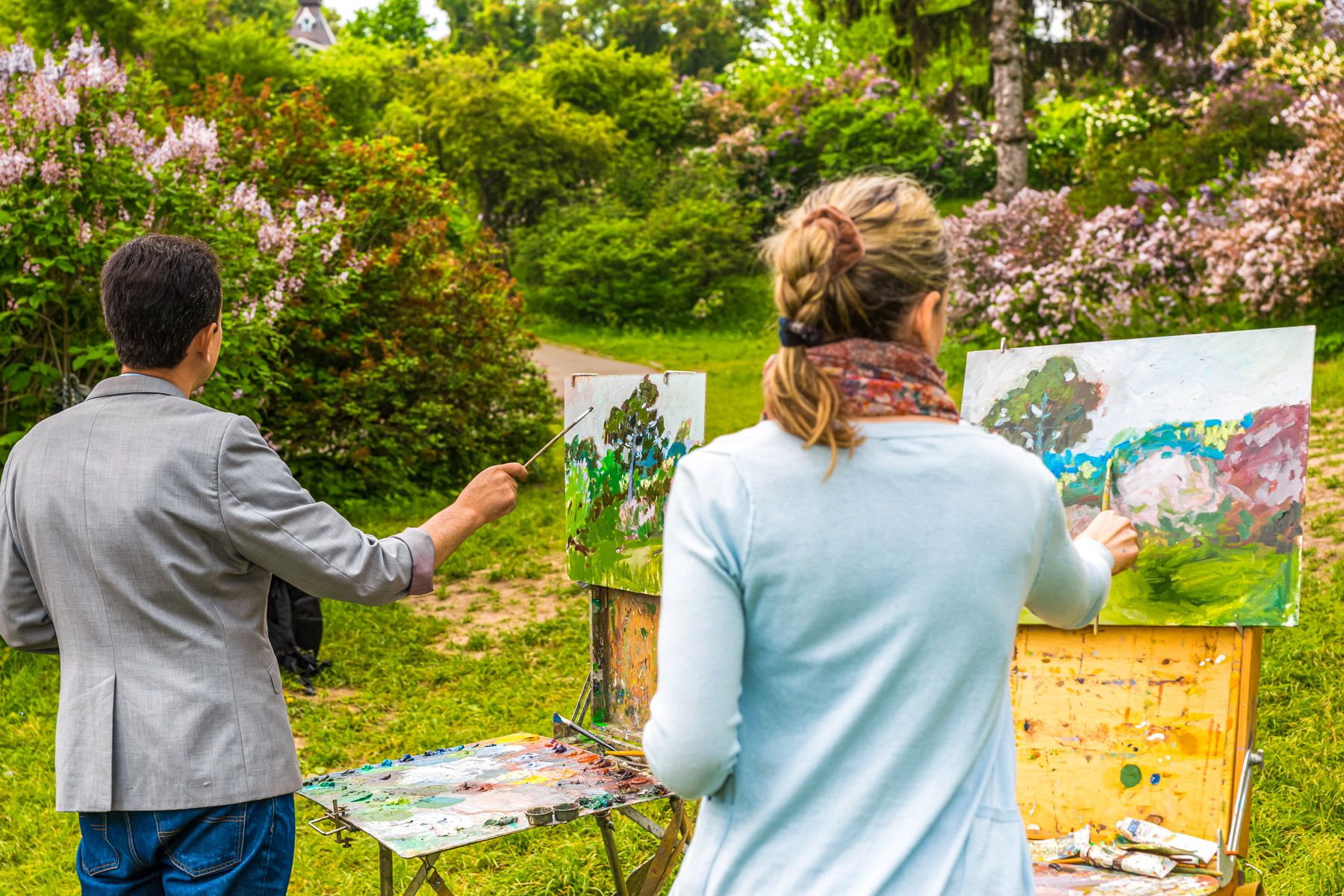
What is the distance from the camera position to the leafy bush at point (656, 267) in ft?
52.1

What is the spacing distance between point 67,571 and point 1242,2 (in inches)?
708

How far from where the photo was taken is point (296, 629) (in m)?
5.17

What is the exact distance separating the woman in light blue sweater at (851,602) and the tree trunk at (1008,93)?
10281 millimetres

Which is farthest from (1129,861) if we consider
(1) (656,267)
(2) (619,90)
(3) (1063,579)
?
(2) (619,90)

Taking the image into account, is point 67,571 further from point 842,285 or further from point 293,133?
point 293,133

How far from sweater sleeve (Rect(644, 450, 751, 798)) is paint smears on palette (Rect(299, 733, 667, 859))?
3.54 ft

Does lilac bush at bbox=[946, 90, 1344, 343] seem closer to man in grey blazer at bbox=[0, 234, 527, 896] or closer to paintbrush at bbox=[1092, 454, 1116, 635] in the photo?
paintbrush at bbox=[1092, 454, 1116, 635]

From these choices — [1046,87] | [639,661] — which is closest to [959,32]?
[639,661]

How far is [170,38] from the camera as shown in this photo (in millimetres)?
12289

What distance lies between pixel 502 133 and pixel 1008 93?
9.10 m

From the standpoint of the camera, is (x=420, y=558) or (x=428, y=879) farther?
(x=428, y=879)

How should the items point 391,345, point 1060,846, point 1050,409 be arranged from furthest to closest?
point 391,345 → point 1050,409 → point 1060,846

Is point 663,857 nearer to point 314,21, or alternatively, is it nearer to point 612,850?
point 612,850

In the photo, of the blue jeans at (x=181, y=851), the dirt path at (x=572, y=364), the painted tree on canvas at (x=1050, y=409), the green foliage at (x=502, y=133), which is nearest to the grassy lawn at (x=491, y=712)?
the painted tree on canvas at (x=1050, y=409)
